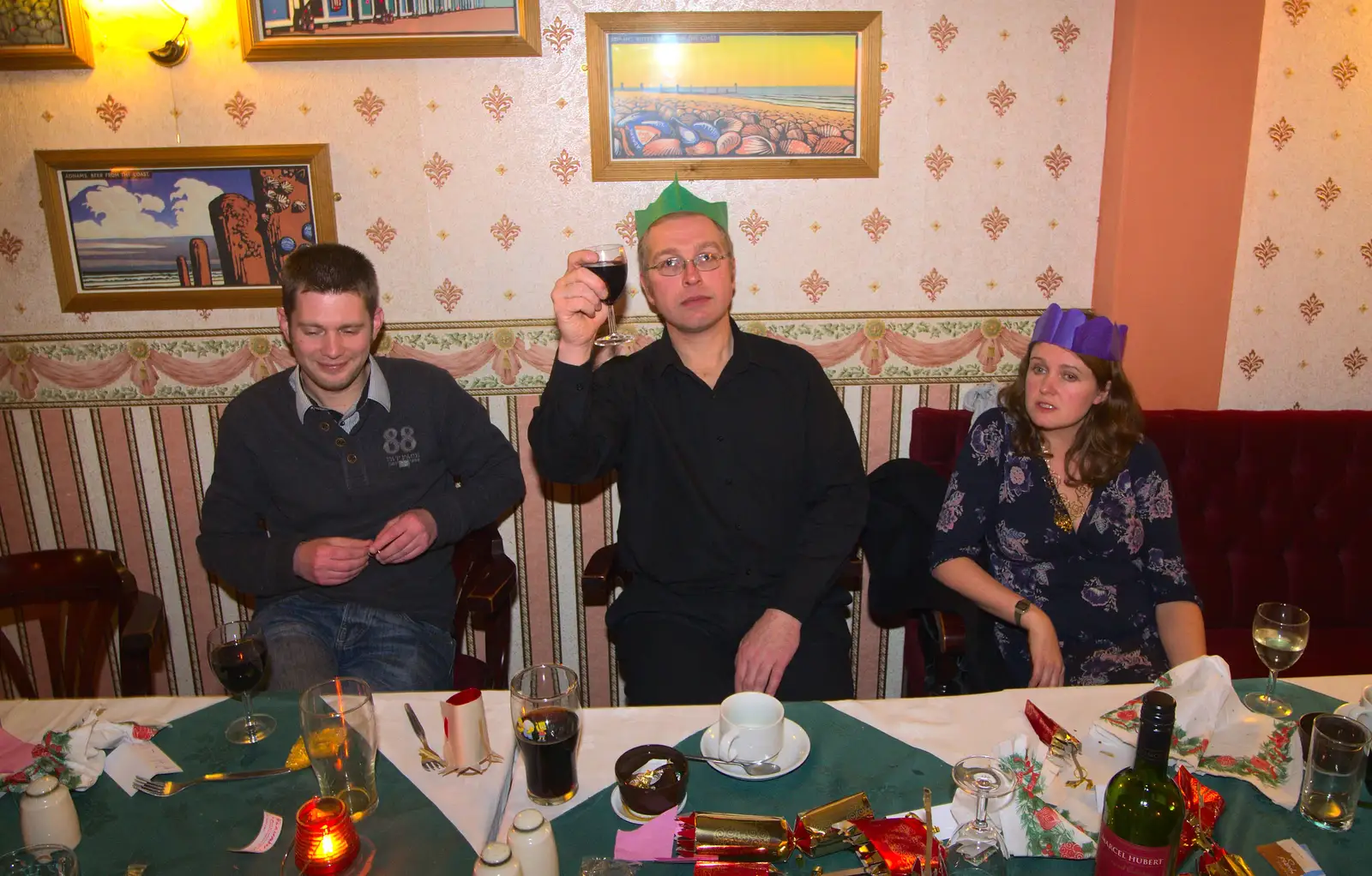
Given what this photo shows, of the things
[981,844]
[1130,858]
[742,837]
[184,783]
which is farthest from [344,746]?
[1130,858]

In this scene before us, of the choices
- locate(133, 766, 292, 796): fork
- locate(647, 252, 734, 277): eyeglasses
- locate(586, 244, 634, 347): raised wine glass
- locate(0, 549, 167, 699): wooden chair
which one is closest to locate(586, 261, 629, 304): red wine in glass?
locate(586, 244, 634, 347): raised wine glass

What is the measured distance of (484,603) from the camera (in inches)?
82.9

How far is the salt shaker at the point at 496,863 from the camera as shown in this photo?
3.19ft

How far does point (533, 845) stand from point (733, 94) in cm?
219

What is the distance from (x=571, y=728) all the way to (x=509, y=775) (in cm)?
15

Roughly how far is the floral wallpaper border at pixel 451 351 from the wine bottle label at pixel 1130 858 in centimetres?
193

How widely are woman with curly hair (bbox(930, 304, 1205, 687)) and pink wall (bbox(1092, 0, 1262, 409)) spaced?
2.13ft

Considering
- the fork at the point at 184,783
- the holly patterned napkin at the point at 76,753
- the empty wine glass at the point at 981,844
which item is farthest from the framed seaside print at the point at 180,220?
the empty wine glass at the point at 981,844

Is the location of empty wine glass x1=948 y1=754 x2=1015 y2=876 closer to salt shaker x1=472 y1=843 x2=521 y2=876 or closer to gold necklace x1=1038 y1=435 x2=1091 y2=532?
salt shaker x1=472 y1=843 x2=521 y2=876

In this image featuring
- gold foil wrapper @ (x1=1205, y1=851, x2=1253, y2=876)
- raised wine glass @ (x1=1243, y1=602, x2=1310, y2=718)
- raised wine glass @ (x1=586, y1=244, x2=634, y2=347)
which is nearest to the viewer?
gold foil wrapper @ (x1=1205, y1=851, x2=1253, y2=876)

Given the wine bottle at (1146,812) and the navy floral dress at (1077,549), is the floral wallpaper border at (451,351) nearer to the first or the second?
the navy floral dress at (1077,549)

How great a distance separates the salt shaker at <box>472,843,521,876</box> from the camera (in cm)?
97

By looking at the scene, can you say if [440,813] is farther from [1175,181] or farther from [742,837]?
[1175,181]

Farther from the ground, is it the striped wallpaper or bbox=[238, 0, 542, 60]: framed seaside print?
bbox=[238, 0, 542, 60]: framed seaside print
